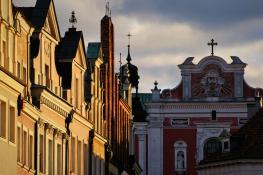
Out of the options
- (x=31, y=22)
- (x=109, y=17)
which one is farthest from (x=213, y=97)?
(x=31, y=22)

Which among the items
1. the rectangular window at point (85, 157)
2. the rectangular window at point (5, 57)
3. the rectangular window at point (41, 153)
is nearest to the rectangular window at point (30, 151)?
the rectangular window at point (41, 153)

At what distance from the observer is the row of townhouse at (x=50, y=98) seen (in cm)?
4338

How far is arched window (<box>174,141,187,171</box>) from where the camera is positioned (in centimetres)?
11550

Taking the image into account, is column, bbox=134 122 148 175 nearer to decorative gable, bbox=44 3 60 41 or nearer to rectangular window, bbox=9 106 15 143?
decorative gable, bbox=44 3 60 41

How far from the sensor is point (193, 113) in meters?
116

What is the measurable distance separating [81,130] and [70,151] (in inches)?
103

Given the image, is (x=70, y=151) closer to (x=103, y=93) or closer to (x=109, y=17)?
(x=103, y=93)

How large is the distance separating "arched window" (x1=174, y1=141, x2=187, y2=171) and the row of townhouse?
4477cm

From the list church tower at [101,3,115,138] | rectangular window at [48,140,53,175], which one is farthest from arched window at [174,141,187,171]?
rectangular window at [48,140,53,175]

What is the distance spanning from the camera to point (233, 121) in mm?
115000

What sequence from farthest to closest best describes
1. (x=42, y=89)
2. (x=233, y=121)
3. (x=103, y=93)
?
1. (x=233, y=121)
2. (x=103, y=93)
3. (x=42, y=89)

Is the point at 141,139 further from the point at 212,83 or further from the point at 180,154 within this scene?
the point at 212,83

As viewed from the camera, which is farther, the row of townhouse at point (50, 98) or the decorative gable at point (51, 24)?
the decorative gable at point (51, 24)

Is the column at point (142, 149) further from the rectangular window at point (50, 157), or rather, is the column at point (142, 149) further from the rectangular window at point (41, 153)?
the rectangular window at point (41, 153)
